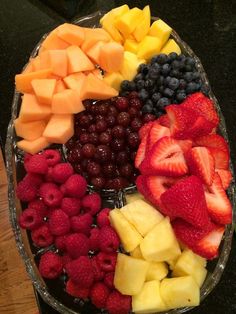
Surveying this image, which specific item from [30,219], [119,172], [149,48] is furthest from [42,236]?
[149,48]

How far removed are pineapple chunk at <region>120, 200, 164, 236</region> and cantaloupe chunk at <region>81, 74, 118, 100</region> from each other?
0.31m

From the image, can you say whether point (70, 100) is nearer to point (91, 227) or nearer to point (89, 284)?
point (91, 227)

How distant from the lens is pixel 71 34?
1309 millimetres

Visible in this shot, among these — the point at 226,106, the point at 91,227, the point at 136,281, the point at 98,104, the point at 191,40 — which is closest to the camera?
the point at 136,281

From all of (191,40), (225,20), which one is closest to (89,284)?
(191,40)

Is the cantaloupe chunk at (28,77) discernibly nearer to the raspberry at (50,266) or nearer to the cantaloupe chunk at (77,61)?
the cantaloupe chunk at (77,61)

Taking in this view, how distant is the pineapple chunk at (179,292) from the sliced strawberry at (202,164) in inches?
9.0

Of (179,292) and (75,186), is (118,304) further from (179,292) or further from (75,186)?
(75,186)

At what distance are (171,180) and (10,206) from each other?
413 mm

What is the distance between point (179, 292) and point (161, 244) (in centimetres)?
11

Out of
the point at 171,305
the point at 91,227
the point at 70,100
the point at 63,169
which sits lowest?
the point at 171,305

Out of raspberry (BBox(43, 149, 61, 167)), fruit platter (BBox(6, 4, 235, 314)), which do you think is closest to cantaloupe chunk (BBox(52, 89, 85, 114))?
fruit platter (BBox(6, 4, 235, 314))

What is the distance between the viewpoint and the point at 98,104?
127 cm

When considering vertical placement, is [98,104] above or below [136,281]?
above
